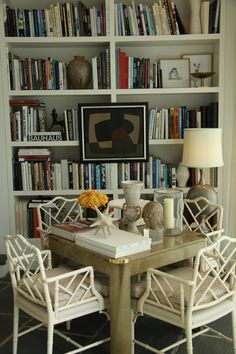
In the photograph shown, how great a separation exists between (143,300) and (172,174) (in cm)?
175

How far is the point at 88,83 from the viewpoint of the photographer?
145 inches

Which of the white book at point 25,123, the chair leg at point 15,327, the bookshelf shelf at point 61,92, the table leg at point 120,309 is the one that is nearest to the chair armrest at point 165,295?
the table leg at point 120,309

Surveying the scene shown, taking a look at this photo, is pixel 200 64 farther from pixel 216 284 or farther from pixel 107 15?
pixel 216 284

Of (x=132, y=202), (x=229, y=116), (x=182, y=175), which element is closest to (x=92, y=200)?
(x=132, y=202)

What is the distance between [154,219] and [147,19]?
201cm

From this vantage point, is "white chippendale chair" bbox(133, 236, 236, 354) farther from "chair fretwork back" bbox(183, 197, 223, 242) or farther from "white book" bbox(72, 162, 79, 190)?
"white book" bbox(72, 162, 79, 190)

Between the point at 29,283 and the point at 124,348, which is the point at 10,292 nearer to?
the point at 29,283

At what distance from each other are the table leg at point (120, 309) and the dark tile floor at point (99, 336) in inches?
16.5

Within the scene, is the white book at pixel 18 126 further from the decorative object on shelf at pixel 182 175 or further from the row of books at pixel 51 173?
the decorative object on shelf at pixel 182 175

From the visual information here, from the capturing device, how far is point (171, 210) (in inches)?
93.7

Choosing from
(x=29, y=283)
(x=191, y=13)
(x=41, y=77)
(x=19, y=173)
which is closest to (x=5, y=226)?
(x=19, y=173)

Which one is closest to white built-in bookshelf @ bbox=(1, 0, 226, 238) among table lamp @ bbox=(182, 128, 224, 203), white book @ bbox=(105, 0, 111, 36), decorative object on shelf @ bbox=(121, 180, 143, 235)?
white book @ bbox=(105, 0, 111, 36)

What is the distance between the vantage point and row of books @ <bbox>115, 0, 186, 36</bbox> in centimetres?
353

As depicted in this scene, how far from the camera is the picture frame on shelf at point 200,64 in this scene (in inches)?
149
